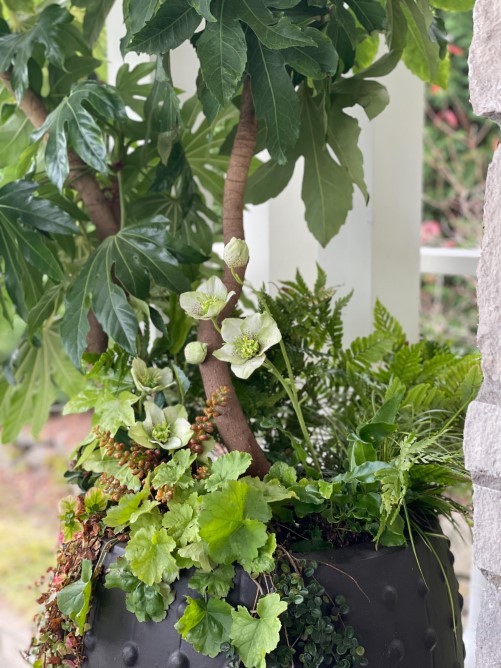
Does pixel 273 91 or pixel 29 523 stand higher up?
pixel 273 91

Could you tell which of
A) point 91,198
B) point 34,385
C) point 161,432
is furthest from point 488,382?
point 34,385

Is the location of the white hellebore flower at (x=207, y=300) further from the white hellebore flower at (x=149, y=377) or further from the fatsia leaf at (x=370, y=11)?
the fatsia leaf at (x=370, y=11)

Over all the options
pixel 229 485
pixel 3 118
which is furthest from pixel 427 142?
pixel 229 485

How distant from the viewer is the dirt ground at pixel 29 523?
9.37 ft

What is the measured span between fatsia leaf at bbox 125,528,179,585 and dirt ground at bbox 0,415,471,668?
5.27ft

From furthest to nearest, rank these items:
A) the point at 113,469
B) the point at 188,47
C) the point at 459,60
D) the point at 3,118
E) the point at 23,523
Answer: the point at 459,60 → the point at 23,523 → the point at 188,47 → the point at 3,118 → the point at 113,469

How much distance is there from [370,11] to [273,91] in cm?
17

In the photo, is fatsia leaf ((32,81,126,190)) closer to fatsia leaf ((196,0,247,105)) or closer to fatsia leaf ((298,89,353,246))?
fatsia leaf ((196,0,247,105))

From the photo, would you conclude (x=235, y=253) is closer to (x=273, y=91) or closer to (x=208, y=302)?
(x=208, y=302)

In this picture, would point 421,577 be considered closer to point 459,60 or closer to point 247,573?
point 247,573

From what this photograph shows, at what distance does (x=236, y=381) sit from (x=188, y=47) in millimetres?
561

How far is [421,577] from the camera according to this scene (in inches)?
29.9

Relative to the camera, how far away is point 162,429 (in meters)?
0.84

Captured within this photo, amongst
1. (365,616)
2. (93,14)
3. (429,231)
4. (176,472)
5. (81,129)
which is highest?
(93,14)
